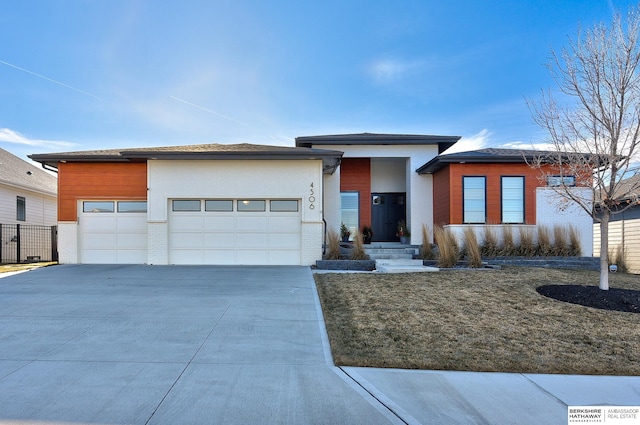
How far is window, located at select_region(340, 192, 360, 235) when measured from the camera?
52.4 feet

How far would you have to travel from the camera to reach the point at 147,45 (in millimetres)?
12445

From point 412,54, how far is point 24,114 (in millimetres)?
17573

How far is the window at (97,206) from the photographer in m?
13.3

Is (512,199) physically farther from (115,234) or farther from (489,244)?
(115,234)

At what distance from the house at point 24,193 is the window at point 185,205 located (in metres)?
9.96

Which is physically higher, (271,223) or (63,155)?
(63,155)

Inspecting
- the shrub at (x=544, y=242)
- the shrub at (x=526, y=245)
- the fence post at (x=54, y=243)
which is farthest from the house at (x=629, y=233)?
the fence post at (x=54, y=243)

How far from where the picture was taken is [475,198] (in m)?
13.1

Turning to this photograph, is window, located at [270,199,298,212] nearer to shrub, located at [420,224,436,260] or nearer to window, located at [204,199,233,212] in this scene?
window, located at [204,199,233,212]

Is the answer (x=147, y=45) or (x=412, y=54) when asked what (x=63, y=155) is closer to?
(x=147, y=45)

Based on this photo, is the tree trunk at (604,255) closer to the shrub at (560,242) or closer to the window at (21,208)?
the shrub at (560,242)

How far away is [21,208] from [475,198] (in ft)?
71.3

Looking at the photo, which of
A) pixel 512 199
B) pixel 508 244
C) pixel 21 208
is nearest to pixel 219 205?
pixel 508 244

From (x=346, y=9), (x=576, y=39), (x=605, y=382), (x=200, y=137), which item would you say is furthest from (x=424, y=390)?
(x=200, y=137)
